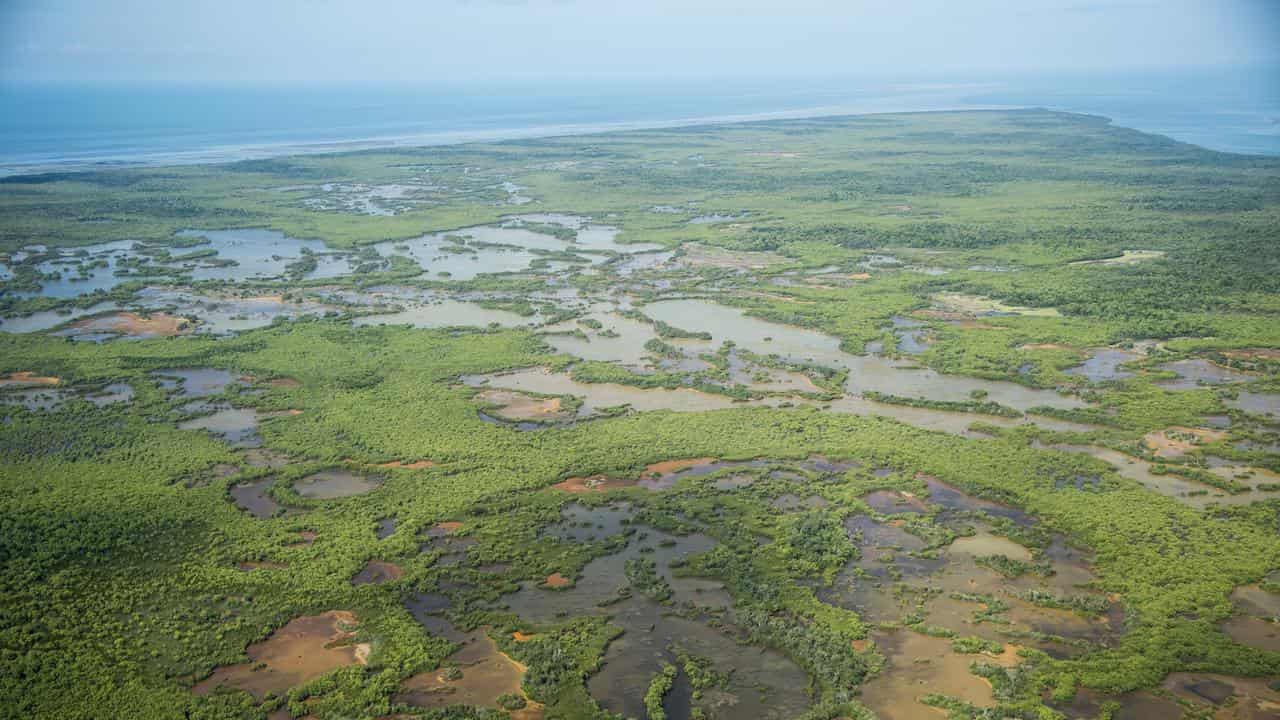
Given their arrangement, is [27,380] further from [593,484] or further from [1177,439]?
[1177,439]

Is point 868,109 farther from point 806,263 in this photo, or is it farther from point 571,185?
point 806,263

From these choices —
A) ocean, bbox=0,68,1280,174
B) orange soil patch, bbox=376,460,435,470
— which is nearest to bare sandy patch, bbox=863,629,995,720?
orange soil patch, bbox=376,460,435,470

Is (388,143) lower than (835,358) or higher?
higher

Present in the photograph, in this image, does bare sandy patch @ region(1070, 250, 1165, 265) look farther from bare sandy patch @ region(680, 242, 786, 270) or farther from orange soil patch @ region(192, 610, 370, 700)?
orange soil patch @ region(192, 610, 370, 700)

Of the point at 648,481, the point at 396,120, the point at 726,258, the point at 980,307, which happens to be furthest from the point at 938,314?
the point at 396,120

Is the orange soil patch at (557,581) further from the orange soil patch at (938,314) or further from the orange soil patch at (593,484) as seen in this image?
the orange soil patch at (938,314)

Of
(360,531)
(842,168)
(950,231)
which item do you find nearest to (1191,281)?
(950,231)
